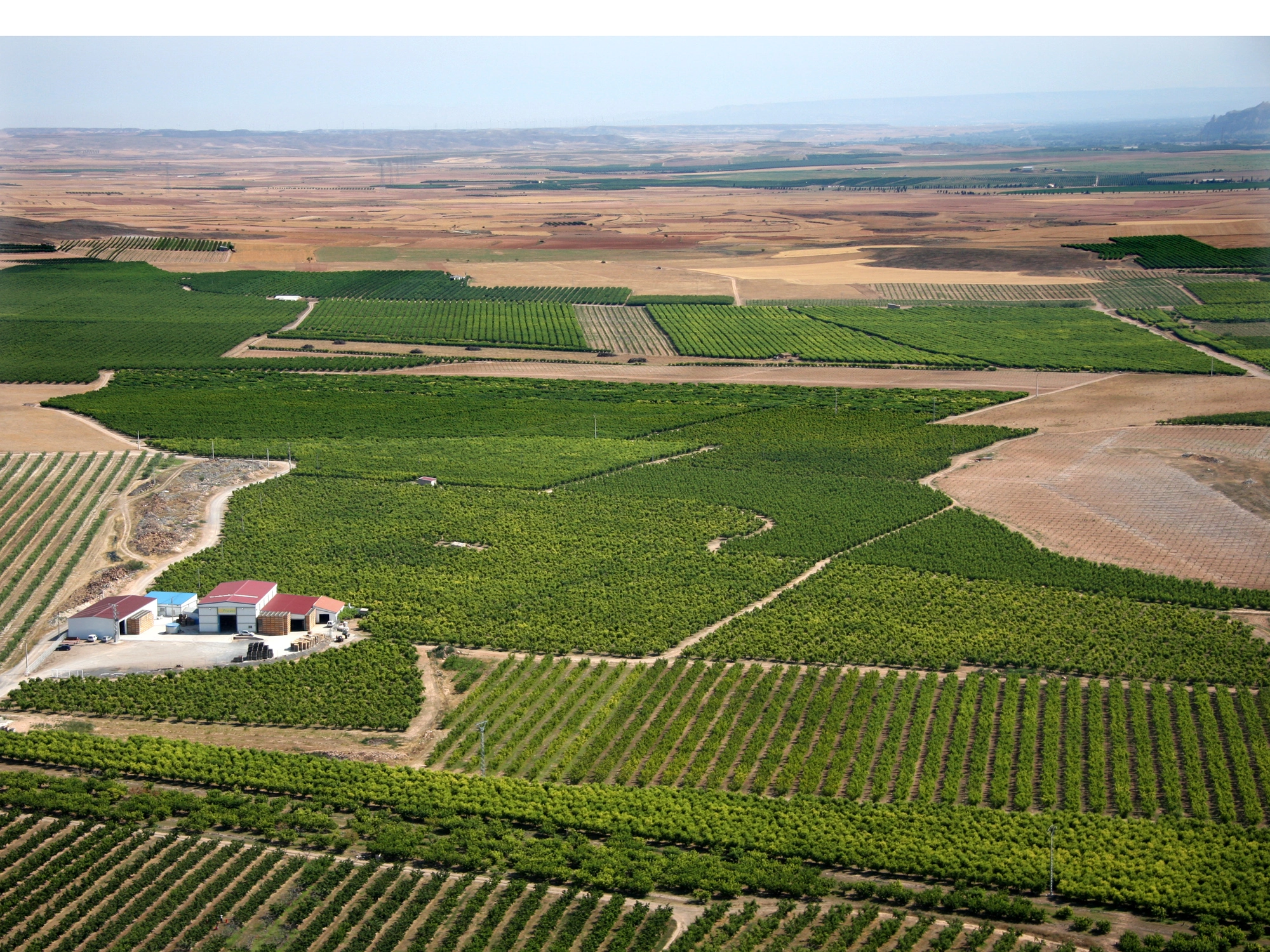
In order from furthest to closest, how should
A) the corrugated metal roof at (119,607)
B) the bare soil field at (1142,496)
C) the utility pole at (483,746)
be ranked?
the bare soil field at (1142,496), the corrugated metal roof at (119,607), the utility pole at (483,746)

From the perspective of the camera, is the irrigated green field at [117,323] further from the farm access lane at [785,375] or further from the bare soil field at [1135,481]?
the bare soil field at [1135,481]

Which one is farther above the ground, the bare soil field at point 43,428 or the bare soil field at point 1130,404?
the bare soil field at point 1130,404

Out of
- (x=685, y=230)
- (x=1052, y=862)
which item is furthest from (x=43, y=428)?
(x=685, y=230)

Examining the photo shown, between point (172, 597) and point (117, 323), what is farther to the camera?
point (117, 323)

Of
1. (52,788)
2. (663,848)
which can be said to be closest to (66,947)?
(52,788)

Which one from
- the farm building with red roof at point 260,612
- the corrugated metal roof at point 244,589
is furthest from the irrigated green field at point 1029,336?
the corrugated metal roof at point 244,589

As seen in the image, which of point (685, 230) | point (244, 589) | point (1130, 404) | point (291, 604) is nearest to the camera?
point (291, 604)

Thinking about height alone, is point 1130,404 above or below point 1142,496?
above

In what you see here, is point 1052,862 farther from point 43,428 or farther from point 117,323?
point 117,323

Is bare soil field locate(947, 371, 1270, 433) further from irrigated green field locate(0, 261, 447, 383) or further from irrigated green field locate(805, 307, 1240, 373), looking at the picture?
irrigated green field locate(0, 261, 447, 383)
